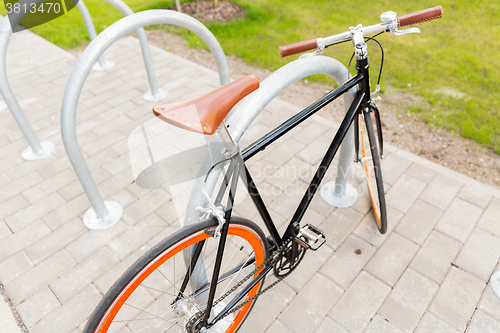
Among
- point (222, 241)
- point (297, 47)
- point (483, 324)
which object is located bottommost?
point (483, 324)

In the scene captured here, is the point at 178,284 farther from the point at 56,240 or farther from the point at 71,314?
the point at 56,240

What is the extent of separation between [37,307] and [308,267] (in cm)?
175

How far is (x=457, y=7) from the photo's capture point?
6.26 meters

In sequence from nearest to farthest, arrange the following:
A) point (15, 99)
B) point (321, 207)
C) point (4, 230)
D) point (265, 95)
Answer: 1. point (265, 95)
2. point (4, 230)
3. point (321, 207)
4. point (15, 99)

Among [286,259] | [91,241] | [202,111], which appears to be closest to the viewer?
[202,111]

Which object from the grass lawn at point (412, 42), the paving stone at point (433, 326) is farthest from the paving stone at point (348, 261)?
the grass lawn at point (412, 42)

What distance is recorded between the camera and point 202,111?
128 centimetres

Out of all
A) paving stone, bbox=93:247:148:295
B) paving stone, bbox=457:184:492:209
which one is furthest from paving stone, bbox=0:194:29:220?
paving stone, bbox=457:184:492:209

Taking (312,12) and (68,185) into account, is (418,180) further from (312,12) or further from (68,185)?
(312,12)

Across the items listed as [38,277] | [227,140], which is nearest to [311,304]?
[227,140]

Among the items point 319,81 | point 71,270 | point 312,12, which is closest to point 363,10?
point 312,12

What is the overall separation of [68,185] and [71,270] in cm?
92

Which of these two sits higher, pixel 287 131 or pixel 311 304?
pixel 287 131

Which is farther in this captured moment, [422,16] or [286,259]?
[286,259]
